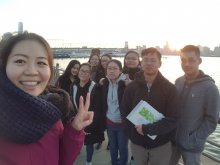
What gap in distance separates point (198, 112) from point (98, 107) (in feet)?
6.36

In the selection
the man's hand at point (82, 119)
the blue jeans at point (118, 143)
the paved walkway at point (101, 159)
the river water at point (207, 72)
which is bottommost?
the river water at point (207, 72)

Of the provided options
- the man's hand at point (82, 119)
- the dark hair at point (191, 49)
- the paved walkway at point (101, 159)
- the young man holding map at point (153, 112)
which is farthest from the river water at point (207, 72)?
the man's hand at point (82, 119)

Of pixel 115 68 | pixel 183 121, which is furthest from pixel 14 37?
pixel 115 68

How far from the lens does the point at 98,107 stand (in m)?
4.84

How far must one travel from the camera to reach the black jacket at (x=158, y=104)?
341 cm

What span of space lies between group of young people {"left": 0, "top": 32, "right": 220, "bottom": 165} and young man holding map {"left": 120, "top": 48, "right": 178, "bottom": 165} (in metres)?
0.01

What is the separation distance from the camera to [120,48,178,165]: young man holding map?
342 cm

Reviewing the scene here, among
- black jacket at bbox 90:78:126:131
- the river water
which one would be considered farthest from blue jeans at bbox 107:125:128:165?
the river water

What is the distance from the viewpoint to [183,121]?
353 centimetres

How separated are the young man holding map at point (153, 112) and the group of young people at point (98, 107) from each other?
0.5 inches

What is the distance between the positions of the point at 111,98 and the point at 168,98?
1437mm

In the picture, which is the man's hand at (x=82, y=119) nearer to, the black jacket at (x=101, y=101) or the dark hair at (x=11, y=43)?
the dark hair at (x=11, y=43)

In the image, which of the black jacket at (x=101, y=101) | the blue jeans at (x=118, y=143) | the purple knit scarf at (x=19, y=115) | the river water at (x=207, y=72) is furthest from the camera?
the river water at (x=207, y=72)

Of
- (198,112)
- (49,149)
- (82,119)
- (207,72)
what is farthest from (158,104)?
(207,72)
